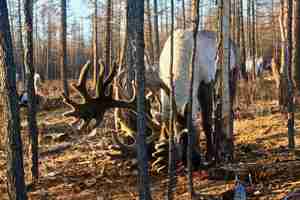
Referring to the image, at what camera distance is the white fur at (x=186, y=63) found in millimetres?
5828

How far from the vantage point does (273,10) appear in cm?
2903

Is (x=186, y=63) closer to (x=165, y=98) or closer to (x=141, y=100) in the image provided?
(x=165, y=98)

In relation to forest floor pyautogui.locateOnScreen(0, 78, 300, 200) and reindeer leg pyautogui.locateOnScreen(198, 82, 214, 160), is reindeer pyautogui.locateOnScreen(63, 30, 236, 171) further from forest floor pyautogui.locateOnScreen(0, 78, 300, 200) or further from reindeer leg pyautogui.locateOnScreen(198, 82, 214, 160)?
forest floor pyautogui.locateOnScreen(0, 78, 300, 200)

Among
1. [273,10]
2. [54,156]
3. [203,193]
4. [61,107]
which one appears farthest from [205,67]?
[273,10]

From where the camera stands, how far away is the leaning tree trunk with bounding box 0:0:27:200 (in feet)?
16.6

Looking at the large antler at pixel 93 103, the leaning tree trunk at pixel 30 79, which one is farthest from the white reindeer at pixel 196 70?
the leaning tree trunk at pixel 30 79

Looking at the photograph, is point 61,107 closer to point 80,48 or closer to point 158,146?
point 158,146

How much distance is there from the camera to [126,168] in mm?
6672

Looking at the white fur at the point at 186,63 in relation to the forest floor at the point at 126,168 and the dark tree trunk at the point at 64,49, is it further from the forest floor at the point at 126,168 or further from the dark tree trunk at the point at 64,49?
the dark tree trunk at the point at 64,49

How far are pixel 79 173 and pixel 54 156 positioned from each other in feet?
6.20

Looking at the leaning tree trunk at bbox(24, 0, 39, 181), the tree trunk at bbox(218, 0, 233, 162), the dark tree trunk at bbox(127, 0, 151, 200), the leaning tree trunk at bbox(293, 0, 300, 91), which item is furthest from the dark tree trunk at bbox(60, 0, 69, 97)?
the dark tree trunk at bbox(127, 0, 151, 200)

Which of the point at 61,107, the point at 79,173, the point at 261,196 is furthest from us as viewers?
the point at 61,107

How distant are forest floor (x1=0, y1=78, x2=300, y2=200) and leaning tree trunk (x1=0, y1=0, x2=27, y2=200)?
76cm

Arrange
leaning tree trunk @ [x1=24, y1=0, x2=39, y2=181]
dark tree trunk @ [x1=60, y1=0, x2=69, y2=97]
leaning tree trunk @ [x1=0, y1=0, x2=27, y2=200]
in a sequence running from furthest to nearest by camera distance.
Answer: dark tree trunk @ [x1=60, y1=0, x2=69, y2=97]
leaning tree trunk @ [x1=24, y1=0, x2=39, y2=181]
leaning tree trunk @ [x1=0, y1=0, x2=27, y2=200]
